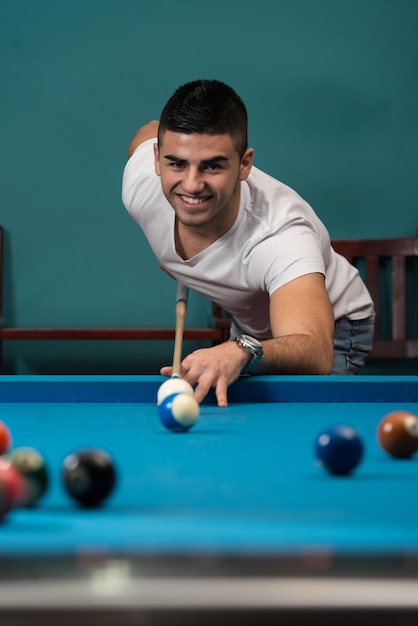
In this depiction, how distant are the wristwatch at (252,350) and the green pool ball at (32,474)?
3.58 ft

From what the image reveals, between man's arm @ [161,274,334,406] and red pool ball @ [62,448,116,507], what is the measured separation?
887 mm

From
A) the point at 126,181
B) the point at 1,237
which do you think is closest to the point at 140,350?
the point at 1,237

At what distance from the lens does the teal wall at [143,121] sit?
431 cm

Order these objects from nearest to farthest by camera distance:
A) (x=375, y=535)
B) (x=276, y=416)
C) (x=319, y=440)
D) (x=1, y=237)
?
(x=375, y=535) → (x=319, y=440) → (x=276, y=416) → (x=1, y=237)

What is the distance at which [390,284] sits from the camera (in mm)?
4219

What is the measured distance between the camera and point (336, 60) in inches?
170

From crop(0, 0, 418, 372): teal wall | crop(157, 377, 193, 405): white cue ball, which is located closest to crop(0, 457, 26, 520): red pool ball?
crop(157, 377, 193, 405): white cue ball

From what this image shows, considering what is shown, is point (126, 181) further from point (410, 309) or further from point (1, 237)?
point (410, 309)

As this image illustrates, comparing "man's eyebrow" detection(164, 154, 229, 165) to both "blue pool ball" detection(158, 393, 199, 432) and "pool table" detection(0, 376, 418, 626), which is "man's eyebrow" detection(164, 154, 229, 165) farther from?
"pool table" detection(0, 376, 418, 626)

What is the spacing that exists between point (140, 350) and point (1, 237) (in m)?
0.89

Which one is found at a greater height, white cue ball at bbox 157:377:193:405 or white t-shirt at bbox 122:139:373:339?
white t-shirt at bbox 122:139:373:339

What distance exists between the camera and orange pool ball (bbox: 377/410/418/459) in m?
1.15

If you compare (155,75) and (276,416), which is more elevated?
(155,75)

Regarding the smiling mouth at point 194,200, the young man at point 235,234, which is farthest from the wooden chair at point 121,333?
the smiling mouth at point 194,200
